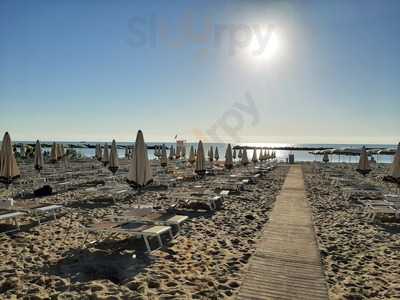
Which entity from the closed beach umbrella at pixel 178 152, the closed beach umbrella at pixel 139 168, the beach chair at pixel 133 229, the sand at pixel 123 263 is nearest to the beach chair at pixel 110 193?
the sand at pixel 123 263

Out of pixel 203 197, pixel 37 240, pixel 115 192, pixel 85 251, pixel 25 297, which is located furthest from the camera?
pixel 115 192

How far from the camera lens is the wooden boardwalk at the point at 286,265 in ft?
12.7

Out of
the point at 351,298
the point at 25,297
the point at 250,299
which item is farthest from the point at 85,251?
the point at 351,298

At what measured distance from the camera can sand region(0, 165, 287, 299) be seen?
154 inches

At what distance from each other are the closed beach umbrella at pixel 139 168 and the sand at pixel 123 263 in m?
1.36

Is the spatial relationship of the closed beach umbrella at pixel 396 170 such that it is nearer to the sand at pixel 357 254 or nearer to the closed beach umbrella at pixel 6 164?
the sand at pixel 357 254

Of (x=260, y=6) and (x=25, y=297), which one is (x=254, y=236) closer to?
(x=25, y=297)

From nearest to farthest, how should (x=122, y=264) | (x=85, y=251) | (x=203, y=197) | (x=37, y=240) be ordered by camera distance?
(x=122, y=264) → (x=85, y=251) → (x=37, y=240) → (x=203, y=197)

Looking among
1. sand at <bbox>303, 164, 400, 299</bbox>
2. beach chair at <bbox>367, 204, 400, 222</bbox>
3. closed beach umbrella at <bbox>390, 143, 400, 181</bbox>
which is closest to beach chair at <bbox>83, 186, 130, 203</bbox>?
sand at <bbox>303, 164, 400, 299</bbox>

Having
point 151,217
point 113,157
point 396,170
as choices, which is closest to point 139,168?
point 151,217

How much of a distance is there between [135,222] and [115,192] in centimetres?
423

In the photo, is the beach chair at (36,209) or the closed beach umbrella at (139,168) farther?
the closed beach umbrella at (139,168)

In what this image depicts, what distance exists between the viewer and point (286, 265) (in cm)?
470

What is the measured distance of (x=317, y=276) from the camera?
14.3ft
